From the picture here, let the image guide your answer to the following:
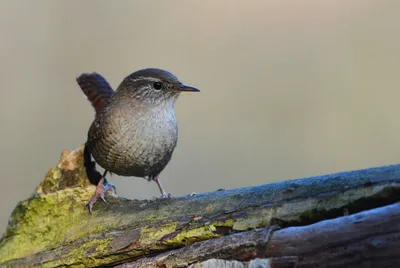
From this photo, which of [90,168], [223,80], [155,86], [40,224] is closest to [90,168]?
[90,168]

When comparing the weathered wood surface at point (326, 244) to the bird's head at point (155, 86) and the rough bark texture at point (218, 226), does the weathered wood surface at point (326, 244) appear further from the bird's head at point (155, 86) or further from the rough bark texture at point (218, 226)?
the bird's head at point (155, 86)

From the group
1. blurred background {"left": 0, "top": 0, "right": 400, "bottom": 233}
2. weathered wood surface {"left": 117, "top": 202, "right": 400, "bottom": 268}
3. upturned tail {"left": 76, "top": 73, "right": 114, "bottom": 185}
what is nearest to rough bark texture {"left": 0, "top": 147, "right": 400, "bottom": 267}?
weathered wood surface {"left": 117, "top": 202, "right": 400, "bottom": 268}

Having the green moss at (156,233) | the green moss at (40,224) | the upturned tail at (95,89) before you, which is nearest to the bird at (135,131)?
the green moss at (40,224)

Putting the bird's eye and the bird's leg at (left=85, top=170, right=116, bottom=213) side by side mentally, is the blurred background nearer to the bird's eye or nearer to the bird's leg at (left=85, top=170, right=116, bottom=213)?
the bird's eye

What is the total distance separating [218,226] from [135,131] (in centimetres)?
106

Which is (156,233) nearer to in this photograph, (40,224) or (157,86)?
(40,224)

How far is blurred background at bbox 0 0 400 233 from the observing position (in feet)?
16.9

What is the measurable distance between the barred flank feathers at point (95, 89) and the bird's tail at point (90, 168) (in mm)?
669

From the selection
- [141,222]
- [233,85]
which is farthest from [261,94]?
[141,222]

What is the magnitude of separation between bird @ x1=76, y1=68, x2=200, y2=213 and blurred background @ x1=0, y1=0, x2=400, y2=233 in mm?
1434

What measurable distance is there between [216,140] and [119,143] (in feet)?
6.80

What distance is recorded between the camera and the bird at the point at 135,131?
3.40 metres

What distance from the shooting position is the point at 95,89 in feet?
13.7

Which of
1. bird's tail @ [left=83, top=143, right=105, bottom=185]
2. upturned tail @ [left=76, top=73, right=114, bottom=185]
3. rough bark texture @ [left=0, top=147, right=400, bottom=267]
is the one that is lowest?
rough bark texture @ [left=0, top=147, right=400, bottom=267]
